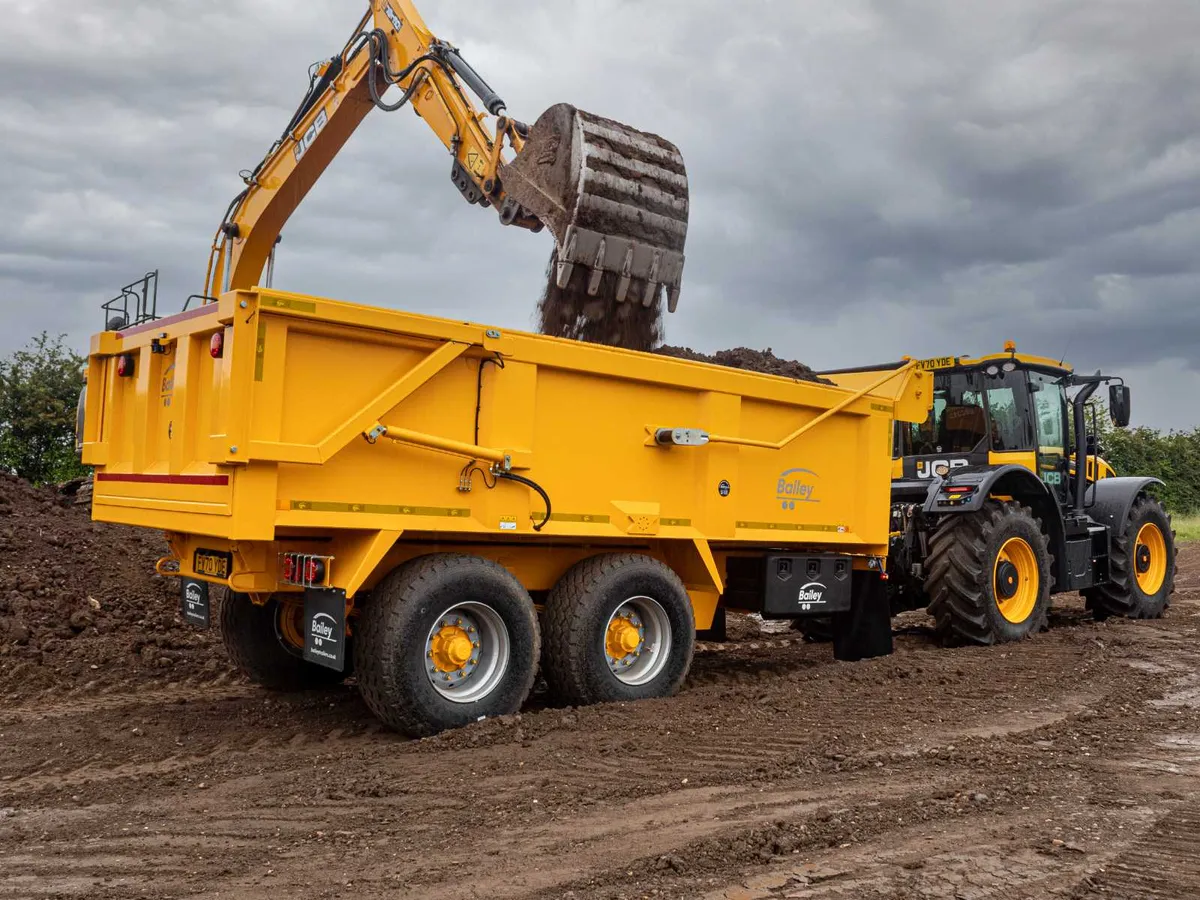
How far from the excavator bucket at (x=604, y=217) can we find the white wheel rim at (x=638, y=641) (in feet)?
7.10

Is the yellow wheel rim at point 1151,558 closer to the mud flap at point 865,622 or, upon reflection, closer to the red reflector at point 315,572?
the mud flap at point 865,622

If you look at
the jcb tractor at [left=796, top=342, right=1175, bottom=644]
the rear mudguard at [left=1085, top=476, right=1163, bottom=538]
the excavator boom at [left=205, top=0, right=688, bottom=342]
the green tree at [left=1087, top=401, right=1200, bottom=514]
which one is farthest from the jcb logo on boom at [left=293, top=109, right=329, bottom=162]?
the green tree at [left=1087, top=401, right=1200, bottom=514]

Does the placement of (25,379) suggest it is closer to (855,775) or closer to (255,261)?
(255,261)

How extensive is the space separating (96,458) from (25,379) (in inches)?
513

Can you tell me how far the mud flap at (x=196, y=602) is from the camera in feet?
20.8

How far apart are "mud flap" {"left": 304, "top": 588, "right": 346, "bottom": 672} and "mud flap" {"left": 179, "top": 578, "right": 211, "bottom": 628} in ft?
3.62

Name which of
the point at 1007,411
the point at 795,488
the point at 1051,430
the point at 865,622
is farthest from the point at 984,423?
the point at 795,488

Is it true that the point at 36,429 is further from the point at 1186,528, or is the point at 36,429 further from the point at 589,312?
the point at 1186,528

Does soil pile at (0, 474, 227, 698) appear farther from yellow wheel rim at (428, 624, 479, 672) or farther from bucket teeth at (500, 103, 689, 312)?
bucket teeth at (500, 103, 689, 312)

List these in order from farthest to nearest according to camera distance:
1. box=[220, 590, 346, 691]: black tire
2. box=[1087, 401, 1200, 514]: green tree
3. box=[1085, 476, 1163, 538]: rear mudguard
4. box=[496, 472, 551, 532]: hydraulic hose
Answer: box=[1087, 401, 1200, 514]: green tree < box=[1085, 476, 1163, 538]: rear mudguard < box=[220, 590, 346, 691]: black tire < box=[496, 472, 551, 532]: hydraulic hose

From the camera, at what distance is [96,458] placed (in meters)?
6.70

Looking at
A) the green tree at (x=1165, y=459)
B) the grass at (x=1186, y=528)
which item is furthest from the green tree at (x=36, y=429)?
the green tree at (x=1165, y=459)

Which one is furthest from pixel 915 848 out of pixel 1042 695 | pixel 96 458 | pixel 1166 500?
pixel 1166 500

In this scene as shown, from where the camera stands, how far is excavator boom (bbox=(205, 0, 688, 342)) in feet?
23.9
